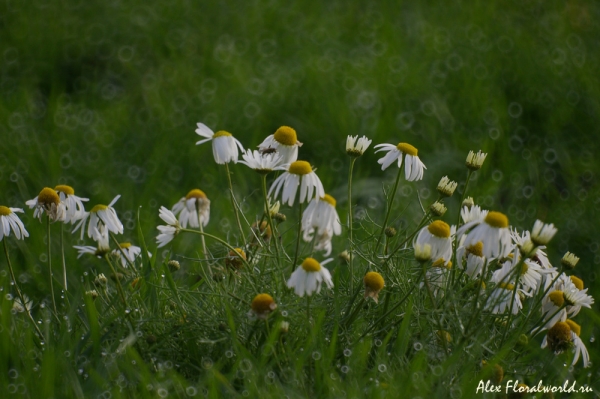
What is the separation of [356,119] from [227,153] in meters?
1.66

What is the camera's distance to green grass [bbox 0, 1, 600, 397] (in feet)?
5.54

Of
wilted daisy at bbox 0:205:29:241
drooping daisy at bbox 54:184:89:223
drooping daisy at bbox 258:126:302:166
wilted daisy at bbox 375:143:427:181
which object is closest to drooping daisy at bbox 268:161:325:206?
drooping daisy at bbox 258:126:302:166

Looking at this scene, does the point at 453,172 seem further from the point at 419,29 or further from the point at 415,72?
the point at 419,29

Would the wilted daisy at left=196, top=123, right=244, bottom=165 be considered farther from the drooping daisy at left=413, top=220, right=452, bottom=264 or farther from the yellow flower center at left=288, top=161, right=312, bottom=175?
the drooping daisy at left=413, top=220, right=452, bottom=264

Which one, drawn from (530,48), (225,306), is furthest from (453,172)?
(225,306)

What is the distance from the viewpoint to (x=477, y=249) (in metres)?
1.69

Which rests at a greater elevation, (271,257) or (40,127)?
(271,257)

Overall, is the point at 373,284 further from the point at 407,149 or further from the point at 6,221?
the point at 6,221

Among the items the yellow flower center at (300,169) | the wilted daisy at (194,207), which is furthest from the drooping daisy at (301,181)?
the wilted daisy at (194,207)

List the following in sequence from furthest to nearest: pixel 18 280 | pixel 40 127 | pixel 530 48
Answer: pixel 530 48, pixel 40 127, pixel 18 280

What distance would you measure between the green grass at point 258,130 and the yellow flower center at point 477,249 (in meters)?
0.20

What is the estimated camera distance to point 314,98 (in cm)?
354

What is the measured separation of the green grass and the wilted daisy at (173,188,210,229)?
11cm

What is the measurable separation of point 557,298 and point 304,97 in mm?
2039
